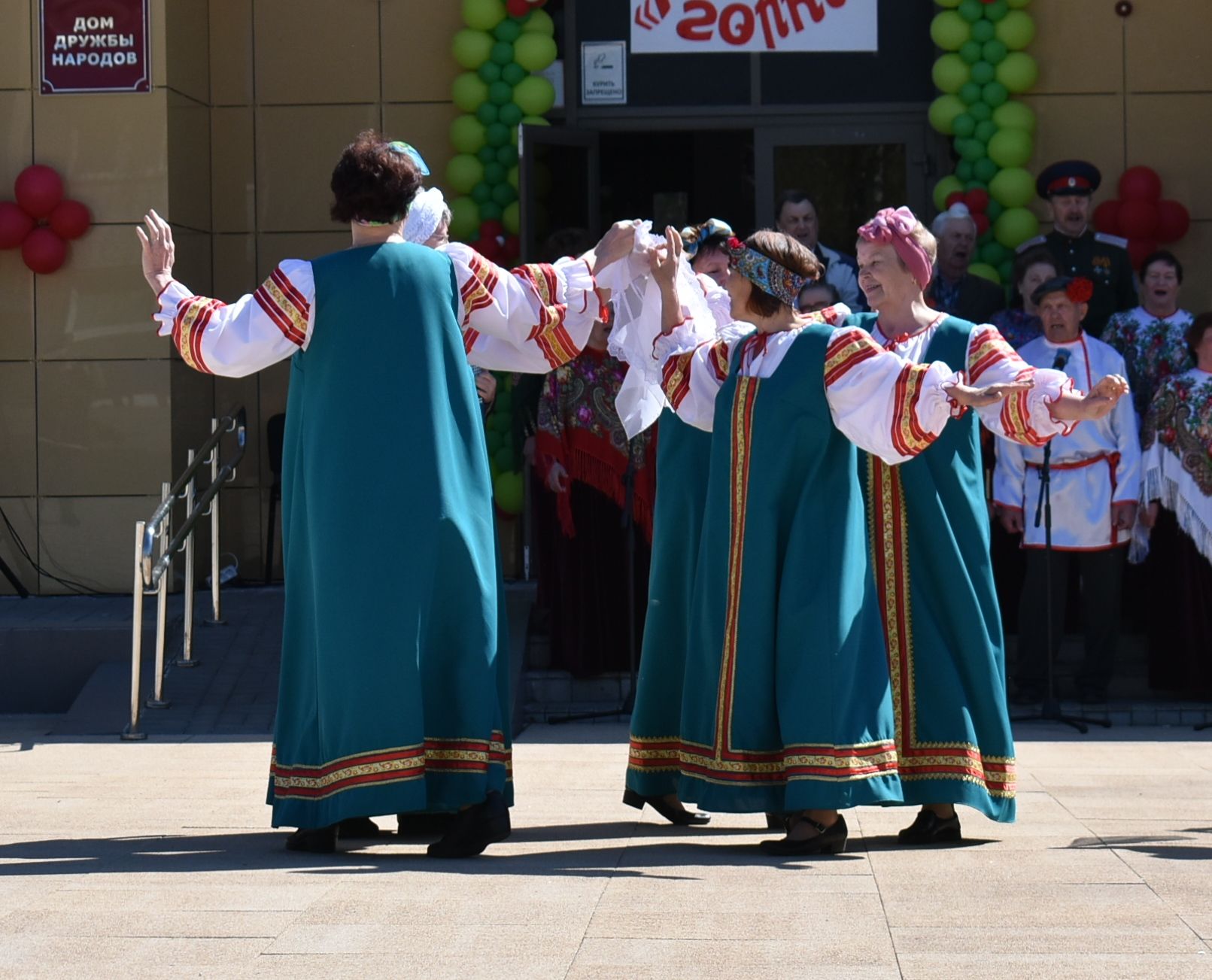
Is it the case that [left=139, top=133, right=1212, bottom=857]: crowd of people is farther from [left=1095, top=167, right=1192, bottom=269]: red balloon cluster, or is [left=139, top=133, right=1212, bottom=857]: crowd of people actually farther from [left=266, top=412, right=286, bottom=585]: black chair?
[left=266, top=412, right=286, bottom=585]: black chair

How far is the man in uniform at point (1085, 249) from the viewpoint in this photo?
29.9 ft

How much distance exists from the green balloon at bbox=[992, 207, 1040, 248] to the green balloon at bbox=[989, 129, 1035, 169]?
231mm

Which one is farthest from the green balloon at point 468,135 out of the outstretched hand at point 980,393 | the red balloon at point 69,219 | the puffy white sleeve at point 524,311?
the outstretched hand at point 980,393

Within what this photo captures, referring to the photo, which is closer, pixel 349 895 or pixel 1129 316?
pixel 349 895

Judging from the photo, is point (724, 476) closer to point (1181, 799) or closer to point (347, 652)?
point (347, 652)

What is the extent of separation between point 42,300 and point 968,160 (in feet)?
15.7

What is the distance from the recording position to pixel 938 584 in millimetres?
5227

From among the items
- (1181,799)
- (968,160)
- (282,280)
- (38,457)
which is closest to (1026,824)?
(1181,799)

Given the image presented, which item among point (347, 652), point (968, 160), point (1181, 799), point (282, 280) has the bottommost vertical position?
point (1181, 799)

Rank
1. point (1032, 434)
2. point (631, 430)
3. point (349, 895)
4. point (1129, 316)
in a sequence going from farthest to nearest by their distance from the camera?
point (1129, 316)
point (631, 430)
point (1032, 434)
point (349, 895)

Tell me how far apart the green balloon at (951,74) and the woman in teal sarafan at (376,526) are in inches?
221

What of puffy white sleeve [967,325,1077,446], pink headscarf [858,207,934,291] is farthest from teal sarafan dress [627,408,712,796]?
puffy white sleeve [967,325,1077,446]

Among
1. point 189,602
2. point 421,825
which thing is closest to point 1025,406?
point 421,825

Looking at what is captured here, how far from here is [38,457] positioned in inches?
409
